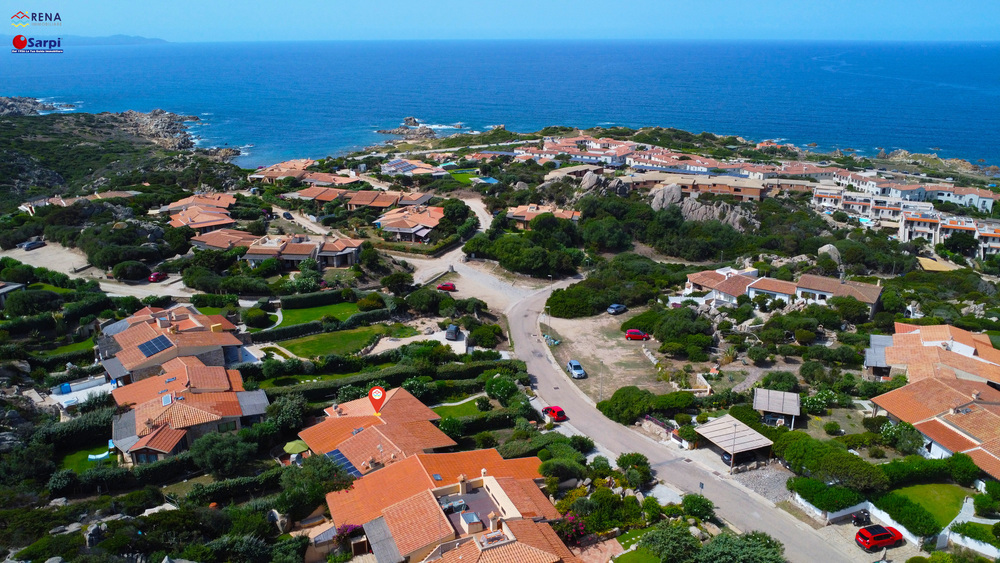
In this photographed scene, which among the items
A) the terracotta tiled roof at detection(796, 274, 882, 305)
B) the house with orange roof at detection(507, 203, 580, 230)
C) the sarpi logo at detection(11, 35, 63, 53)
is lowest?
the terracotta tiled roof at detection(796, 274, 882, 305)

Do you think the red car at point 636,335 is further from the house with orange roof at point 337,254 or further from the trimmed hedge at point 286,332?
the house with orange roof at point 337,254

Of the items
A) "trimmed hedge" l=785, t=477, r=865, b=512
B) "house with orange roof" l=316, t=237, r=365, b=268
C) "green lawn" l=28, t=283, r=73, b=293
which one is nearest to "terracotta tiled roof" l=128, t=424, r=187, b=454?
"green lawn" l=28, t=283, r=73, b=293

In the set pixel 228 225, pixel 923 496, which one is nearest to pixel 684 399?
pixel 923 496

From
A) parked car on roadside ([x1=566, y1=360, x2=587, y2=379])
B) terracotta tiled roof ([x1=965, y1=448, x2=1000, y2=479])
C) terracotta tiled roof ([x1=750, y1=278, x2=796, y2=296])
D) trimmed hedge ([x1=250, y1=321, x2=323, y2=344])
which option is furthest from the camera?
terracotta tiled roof ([x1=750, y1=278, x2=796, y2=296])

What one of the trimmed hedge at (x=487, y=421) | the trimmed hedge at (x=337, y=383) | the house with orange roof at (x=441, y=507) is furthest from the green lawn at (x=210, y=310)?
the house with orange roof at (x=441, y=507)

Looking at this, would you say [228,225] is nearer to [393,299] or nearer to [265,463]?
[393,299]

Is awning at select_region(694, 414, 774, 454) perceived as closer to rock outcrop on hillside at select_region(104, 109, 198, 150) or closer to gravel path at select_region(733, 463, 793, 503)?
gravel path at select_region(733, 463, 793, 503)
